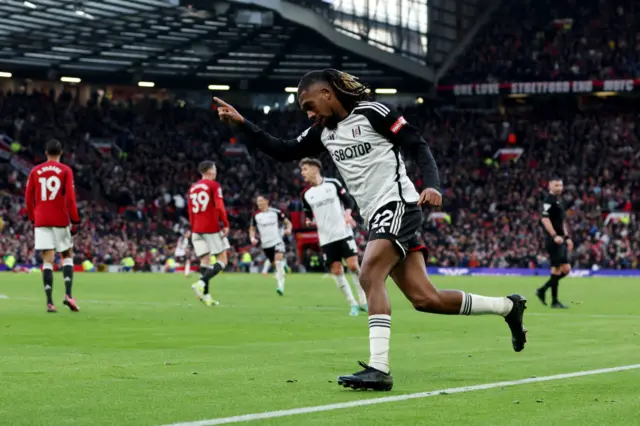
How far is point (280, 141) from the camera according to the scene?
8.87m

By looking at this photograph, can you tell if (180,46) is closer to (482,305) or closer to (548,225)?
(548,225)

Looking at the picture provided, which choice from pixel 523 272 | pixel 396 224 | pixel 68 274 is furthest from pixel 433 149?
pixel 396 224

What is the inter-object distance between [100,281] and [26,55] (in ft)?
82.1

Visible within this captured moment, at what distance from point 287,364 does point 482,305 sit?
181cm

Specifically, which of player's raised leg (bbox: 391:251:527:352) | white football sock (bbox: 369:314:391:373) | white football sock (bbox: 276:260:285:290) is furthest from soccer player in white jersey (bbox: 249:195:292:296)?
white football sock (bbox: 369:314:391:373)

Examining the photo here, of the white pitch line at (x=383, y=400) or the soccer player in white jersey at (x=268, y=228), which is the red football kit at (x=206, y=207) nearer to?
the soccer player in white jersey at (x=268, y=228)

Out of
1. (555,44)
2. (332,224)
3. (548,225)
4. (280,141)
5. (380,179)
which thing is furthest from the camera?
(555,44)

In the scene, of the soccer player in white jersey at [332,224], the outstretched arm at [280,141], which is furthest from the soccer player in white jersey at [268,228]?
the outstretched arm at [280,141]

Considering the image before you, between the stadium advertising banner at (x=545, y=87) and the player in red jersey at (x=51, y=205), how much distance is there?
137 ft

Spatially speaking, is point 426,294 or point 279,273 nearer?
point 426,294

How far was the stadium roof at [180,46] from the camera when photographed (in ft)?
149

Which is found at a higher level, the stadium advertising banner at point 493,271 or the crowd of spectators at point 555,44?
the crowd of spectators at point 555,44

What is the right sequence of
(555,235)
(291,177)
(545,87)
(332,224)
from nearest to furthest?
(332,224) < (555,235) < (291,177) < (545,87)

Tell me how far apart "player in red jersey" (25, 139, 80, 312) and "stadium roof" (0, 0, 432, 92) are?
89.3 ft
